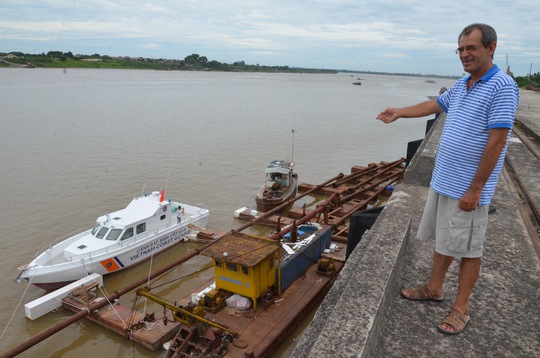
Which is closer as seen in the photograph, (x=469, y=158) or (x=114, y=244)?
(x=469, y=158)

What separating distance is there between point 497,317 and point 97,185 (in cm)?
2351

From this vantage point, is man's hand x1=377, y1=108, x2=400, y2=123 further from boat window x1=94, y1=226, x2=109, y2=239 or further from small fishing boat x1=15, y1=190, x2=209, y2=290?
boat window x1=94, y1=226, x2=109, y2=239

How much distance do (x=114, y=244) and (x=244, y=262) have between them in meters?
7.17

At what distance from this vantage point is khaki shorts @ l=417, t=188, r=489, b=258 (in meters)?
3.15

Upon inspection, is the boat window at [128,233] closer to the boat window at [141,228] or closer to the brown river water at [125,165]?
the boat window at [141,228]

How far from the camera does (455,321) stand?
10.6ft

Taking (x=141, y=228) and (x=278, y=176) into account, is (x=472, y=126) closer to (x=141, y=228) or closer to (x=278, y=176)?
(x=141, y=228)

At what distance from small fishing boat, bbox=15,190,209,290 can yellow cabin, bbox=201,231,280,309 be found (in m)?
5.81

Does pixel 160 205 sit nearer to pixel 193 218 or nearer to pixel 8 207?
pixel 193 218

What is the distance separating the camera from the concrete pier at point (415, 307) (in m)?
2.91

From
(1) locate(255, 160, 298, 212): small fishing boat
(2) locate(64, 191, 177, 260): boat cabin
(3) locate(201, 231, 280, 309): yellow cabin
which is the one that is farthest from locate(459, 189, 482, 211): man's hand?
(1) locate(255, 160, 298, 212): small fishing boat

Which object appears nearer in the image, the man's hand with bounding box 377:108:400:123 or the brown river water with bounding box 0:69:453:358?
the man's hand with bounding box 377:108:400:123

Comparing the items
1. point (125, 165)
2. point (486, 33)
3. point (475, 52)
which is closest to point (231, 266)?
point (475, 52)

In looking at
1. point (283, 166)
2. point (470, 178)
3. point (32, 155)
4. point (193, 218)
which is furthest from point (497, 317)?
point (32, 155)
